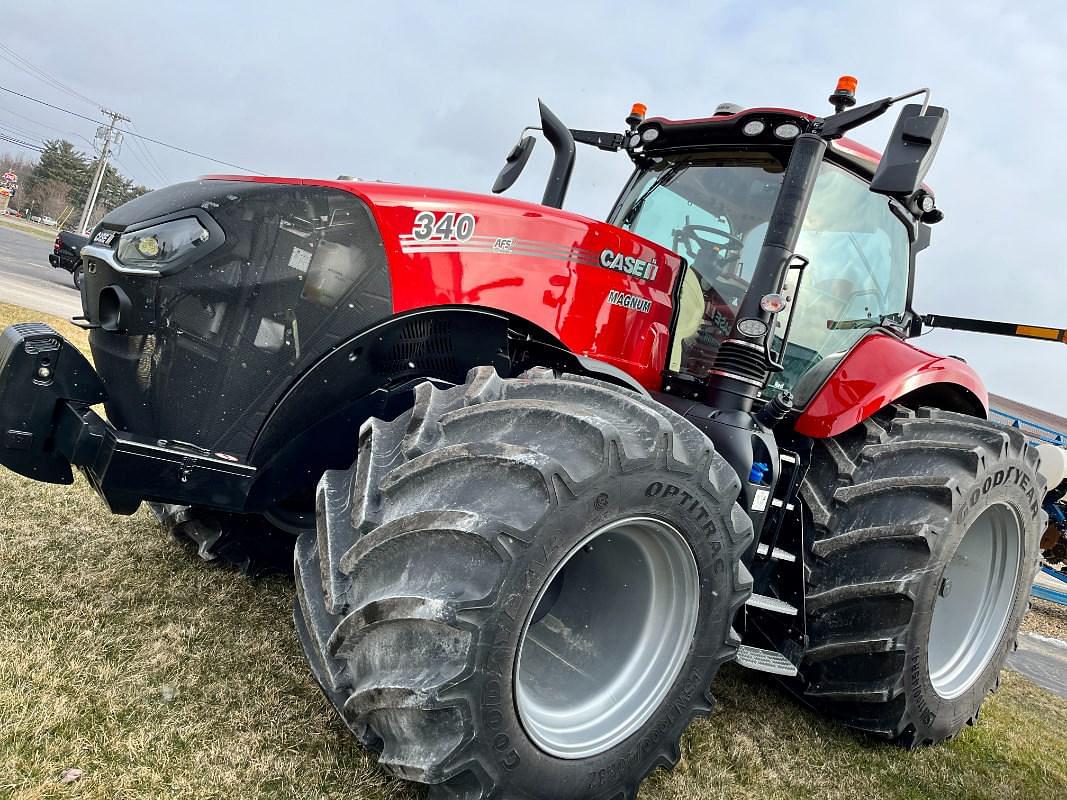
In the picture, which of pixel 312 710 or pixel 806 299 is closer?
pixel 312 710

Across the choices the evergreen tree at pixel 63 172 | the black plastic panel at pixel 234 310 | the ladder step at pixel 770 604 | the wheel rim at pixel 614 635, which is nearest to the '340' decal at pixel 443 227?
the black plastic panel at pixel 234 310

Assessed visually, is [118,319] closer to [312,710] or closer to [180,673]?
[180,673]

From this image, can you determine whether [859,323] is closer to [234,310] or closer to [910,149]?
[910,149]

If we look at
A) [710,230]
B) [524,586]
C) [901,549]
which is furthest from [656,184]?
[524,586]

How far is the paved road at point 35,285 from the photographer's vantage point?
10.5 metres

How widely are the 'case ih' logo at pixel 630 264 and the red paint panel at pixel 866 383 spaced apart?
0.90 m

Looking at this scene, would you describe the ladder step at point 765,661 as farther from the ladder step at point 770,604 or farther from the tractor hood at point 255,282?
the tractor hood at point 255,282

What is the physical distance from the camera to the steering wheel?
11.2 ft

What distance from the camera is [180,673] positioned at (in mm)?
2357

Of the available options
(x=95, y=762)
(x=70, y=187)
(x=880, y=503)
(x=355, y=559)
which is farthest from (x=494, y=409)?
(x=70, y=187)

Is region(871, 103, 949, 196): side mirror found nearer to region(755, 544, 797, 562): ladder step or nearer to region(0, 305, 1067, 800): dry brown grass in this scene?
region(755, 544, 797, 562): ladder step

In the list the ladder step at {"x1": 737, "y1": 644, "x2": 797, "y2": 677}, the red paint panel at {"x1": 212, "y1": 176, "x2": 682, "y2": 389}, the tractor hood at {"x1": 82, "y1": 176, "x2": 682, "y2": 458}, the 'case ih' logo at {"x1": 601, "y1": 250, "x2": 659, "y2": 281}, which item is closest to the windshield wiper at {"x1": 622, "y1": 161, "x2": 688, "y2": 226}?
the red paint panel at {"x1": 212, "y1": 176, "x2": 682, "y2": 389}

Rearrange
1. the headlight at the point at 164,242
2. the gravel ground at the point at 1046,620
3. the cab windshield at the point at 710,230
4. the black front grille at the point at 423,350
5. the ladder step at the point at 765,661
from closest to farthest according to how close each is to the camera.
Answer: the headlight at the point at 164,242
the black front grille at the point at 423,350
the ladder step at the point at 765,661
the cab windshield at the point at 710,230
the gravel ground at the point at 1046,620

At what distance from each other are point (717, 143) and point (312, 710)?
274 centimetres
